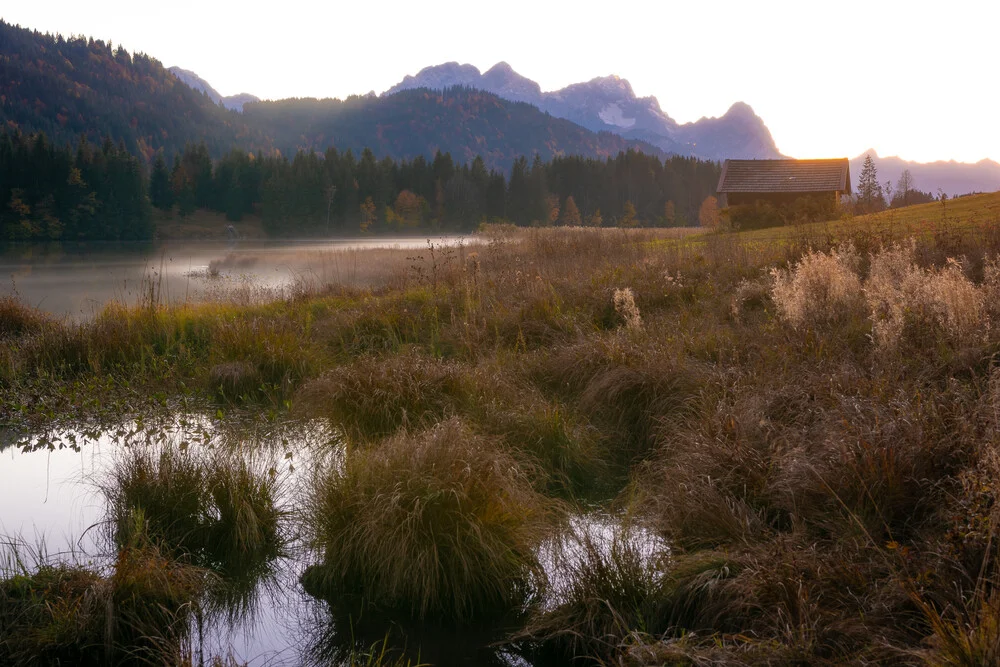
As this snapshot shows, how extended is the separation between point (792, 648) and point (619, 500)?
239 cm

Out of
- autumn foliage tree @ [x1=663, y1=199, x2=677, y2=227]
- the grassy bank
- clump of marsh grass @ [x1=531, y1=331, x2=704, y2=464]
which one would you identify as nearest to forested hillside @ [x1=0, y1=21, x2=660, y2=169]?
autumn foliage tree @ [x1=663, y1=199, x2=677, y2=227]

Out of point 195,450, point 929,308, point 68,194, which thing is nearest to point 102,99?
point 68,194

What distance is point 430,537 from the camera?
381 centimetres

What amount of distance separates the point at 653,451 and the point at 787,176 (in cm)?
3871

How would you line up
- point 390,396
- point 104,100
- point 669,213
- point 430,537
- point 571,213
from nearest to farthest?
1. point 430,537
2. point 390,396
3. point 571,213
4. point 669,213
5. point 104,100

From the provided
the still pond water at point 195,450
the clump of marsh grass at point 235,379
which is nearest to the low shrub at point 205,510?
the still pond water at point 195,450

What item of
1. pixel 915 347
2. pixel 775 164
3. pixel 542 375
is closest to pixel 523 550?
pixel 542 375

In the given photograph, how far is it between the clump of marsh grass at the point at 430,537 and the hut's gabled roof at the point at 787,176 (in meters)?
38.2

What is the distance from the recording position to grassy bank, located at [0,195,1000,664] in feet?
9.55

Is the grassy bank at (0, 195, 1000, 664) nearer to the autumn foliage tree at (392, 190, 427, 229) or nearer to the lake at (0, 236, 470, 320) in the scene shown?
the lake at (0, 236, 470, 320)

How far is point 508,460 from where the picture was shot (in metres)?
4.73

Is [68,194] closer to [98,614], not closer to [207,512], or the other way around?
[207,512]

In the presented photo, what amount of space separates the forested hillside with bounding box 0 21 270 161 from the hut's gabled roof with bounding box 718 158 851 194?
111 metres

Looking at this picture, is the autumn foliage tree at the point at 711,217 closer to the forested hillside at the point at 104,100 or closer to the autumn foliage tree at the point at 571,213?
the autumn foliage tree at the point at 571,213
